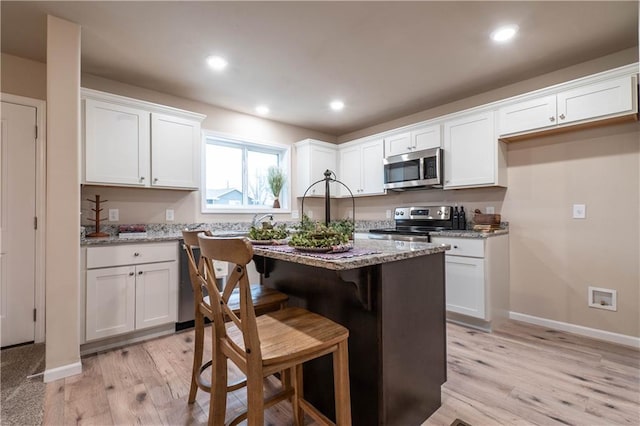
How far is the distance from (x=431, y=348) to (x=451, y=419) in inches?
14.9

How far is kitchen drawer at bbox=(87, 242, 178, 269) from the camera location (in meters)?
2.40

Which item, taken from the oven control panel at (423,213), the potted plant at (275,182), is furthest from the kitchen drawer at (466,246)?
the potted plant at (275,182)

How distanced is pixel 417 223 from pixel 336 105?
179 cm

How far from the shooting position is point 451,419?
5.26ft

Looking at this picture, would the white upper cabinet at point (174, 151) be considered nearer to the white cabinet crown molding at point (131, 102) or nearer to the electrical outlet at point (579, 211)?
the white cabinet crown molding at point (131, 102)

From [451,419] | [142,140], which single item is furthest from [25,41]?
[451,419]

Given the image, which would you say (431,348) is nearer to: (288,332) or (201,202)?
(288,332)

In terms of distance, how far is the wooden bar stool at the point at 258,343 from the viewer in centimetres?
101

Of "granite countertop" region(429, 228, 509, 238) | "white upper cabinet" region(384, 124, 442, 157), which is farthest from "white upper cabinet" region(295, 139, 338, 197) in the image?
"granite countertop" region(429, 228, 509, 238)

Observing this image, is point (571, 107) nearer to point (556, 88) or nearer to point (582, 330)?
point (556, 88)

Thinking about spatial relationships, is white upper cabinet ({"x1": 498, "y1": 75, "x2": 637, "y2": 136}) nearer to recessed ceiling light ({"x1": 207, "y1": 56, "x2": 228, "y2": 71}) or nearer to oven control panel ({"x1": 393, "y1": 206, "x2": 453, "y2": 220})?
oven control panel ({"x1": 393, "y1": 206, "x2": 453, "y2": 220})

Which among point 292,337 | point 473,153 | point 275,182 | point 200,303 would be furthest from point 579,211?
point 275,182

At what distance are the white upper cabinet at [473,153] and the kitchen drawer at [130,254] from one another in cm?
297

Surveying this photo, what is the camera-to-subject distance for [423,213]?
3736 millimetres
